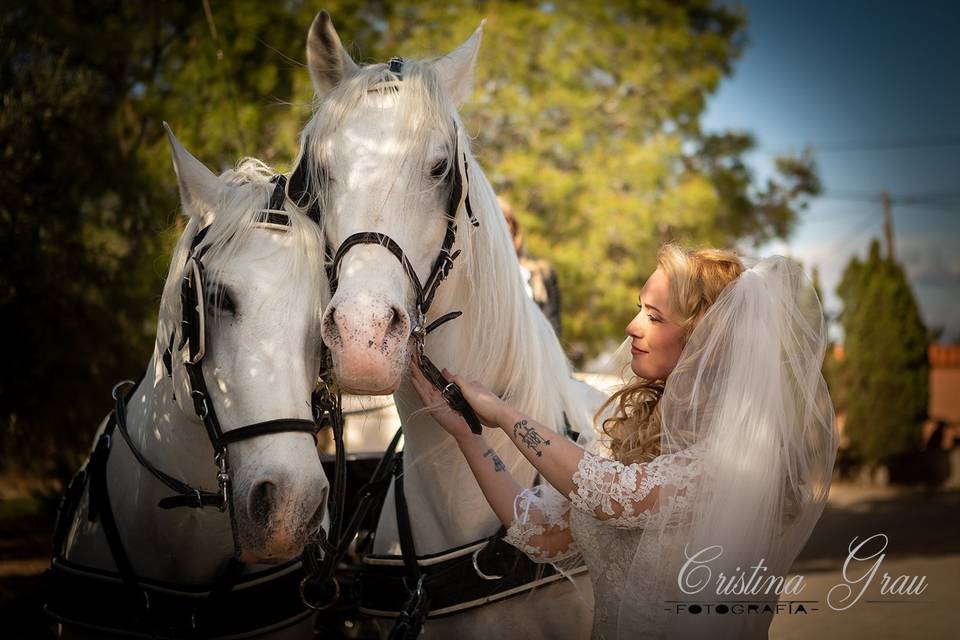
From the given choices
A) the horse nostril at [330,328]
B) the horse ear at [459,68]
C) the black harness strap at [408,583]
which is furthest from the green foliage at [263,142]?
the horse nostril at [330,328]

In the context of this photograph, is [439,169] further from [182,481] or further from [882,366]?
[882,366]

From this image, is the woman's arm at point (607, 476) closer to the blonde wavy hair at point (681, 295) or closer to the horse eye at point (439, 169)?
the blonde wavy hair at point (681, 295)

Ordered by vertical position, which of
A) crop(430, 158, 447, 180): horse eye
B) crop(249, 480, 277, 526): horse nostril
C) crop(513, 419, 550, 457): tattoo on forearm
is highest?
crop(430, 158, 447, 180): horse eye

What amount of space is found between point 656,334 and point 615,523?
53 cm

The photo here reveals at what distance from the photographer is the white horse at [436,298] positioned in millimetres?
1882

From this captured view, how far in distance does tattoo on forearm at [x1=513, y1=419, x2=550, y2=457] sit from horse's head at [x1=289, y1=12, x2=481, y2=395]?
1.30ft

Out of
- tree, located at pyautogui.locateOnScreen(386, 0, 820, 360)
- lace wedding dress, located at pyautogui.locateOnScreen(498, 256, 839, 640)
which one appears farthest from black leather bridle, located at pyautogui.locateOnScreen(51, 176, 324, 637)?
tree, located at pyautogui.locateOnScreen(386, 0, 820, 360)

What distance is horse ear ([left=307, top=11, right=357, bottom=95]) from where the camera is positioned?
2.29 m

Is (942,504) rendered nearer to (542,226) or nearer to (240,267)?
(542,226)

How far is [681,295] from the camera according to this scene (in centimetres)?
217

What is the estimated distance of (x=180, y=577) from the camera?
92.2 inches

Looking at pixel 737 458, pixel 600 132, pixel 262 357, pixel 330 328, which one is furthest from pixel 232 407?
pixel 600 132

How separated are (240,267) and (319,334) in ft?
0.87

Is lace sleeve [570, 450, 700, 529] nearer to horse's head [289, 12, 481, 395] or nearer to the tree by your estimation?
horse's head [289, 12, 481, 395]
